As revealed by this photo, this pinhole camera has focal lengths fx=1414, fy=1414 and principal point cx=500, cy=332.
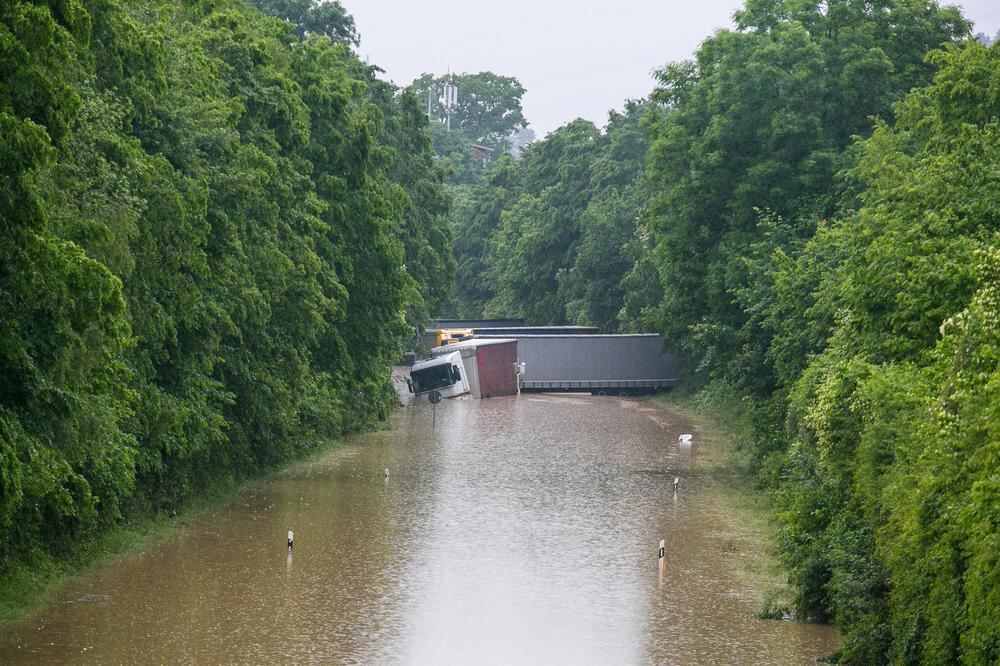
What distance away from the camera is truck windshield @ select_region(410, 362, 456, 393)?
65.7 metres

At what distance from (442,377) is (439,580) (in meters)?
41.5

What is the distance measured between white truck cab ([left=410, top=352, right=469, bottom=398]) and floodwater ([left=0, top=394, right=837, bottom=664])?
82.6ft

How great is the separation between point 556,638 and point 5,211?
9779 mm

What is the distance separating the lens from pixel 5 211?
16.1m

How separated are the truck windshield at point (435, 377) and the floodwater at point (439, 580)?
25145mm

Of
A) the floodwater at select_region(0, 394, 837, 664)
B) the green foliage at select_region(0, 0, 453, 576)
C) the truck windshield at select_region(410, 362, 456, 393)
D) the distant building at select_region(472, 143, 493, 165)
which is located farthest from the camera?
the distant building at select_region(472, 143, 493, 165)

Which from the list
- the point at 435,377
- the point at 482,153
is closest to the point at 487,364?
the point at 435,377

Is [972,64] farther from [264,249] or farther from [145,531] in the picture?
[145,531]

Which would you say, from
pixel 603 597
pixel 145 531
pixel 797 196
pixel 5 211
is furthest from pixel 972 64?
pixel 5 211

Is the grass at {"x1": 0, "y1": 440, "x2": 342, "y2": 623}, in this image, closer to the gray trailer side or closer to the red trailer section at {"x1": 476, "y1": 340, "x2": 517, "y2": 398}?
the red trailer section at {"x1": 476, "y1": 340, "x2": 517, "y2": 398}

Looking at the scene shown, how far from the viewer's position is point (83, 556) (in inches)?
946

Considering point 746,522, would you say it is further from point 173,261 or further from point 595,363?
point 595,363

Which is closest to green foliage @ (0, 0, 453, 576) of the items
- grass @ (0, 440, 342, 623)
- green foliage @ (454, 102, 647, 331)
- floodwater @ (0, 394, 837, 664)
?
grass @ (0, 440, 342, 623)

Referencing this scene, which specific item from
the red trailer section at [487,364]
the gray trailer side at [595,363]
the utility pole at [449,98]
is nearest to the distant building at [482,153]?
the utility pole at [449,98]
